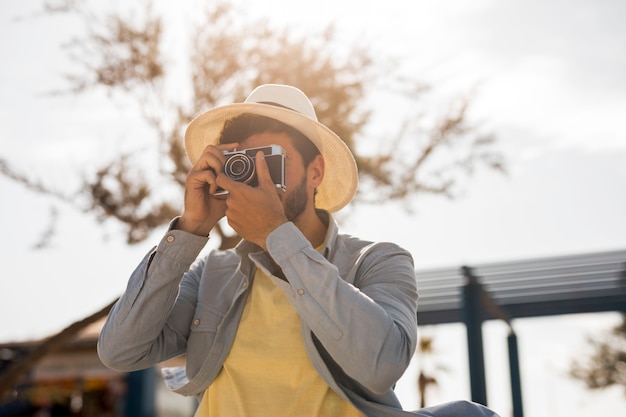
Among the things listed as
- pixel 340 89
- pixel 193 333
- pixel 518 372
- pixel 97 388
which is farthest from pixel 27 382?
pixel 193 333

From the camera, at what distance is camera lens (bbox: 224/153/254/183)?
7.25 feet

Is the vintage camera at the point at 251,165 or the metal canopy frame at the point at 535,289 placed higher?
the metal canopy frame at the point at 535,289

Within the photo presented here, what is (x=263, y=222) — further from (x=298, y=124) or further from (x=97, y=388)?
(x=97, y=388)

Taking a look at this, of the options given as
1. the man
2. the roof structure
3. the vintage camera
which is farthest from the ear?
the roof structure

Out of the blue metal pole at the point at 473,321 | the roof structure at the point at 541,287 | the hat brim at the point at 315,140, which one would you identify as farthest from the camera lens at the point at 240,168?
the roof structure at the point at 541,287

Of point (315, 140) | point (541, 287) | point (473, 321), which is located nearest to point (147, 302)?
point (315, 140)

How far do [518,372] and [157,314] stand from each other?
17.2 ft

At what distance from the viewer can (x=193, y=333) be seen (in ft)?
7.92

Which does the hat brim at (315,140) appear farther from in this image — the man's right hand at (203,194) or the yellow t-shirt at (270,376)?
the yellow t-shirt at (270,376)

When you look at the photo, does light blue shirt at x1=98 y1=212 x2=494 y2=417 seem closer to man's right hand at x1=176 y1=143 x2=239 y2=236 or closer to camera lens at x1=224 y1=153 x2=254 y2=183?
man's right hand at x1=176 y1=143 x2=239 y2=236

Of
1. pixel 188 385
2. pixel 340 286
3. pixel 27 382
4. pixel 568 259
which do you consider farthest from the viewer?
pixel 27 382

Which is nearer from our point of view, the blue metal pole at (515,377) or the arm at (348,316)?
the arm at (348,316)

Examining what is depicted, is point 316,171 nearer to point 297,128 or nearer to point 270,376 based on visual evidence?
point 297,128

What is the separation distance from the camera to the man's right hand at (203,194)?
7.43 ft
